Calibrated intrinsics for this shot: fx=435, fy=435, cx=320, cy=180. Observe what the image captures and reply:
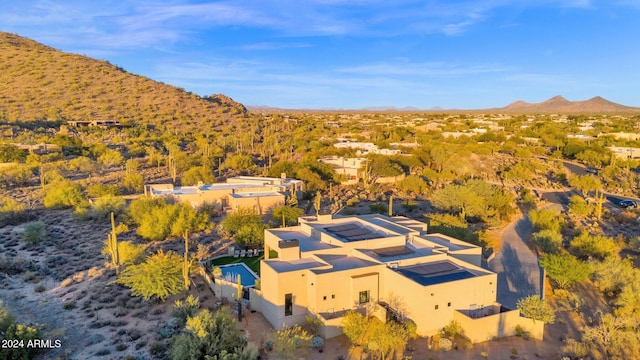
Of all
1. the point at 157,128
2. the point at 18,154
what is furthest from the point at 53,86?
the point at 18,154

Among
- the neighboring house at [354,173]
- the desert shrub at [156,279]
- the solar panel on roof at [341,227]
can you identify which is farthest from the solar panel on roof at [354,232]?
the neighboring house at [354,173]

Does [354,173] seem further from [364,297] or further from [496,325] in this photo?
[496,325]

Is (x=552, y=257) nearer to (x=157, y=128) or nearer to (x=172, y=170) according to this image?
(x=172, y=170)

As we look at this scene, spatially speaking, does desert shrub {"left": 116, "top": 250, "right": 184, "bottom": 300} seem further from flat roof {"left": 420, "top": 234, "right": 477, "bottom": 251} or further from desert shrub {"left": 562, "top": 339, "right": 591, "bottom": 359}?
desert shrub {"left": 562, "top": 339, "right": 591, "bottom": 359}

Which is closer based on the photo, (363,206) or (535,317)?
(535,317)

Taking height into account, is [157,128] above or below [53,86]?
below
